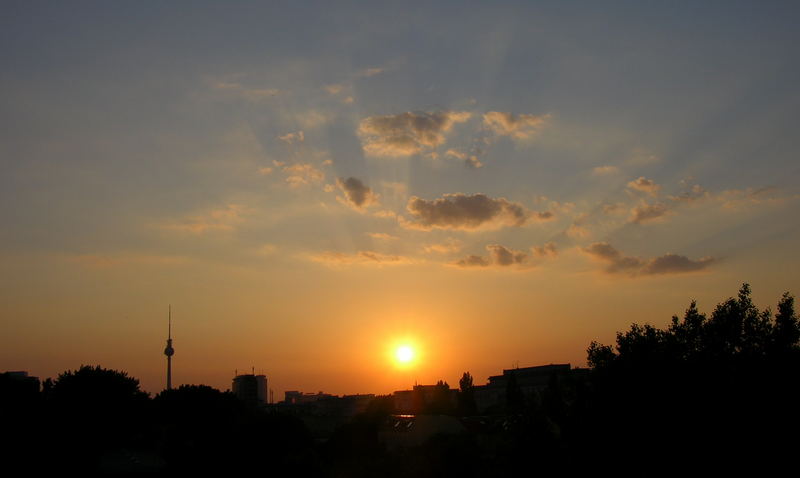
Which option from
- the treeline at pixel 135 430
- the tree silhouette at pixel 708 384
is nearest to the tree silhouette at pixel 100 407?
the treeline at pixel 135 430

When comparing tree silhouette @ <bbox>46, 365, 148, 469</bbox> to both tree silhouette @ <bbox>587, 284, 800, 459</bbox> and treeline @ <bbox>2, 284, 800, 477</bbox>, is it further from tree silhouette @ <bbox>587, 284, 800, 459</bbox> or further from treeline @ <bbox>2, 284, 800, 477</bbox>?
tree silhouette @ <bbox>587, 284, 800, 459</bbox>

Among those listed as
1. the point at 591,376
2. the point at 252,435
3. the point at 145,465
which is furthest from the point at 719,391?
the point at 145,465

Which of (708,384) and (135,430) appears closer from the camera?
(708,384)

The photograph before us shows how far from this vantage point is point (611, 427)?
42906 millimetres

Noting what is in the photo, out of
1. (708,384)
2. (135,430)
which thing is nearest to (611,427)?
(708,384)

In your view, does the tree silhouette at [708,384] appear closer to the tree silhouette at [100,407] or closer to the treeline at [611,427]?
the treeline at [611,427]

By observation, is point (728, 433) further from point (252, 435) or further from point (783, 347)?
point (252, 435)

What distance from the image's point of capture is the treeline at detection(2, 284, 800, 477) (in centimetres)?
3684

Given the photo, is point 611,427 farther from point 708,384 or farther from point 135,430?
point 135,430

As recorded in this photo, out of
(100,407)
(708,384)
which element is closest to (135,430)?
(100,407)

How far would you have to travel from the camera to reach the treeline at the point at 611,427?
3684 cm

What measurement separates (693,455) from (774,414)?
15.4ft

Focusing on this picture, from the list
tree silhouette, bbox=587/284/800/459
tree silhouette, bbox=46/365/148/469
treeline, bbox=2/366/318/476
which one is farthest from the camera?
tree silhouette, bbox=46/365/148/469

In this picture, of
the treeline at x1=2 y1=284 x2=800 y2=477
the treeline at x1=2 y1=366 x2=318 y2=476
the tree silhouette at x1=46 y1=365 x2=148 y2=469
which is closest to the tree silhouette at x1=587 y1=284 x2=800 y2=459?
the treeline at x1=2 y1=284 x2=800 y2=477
